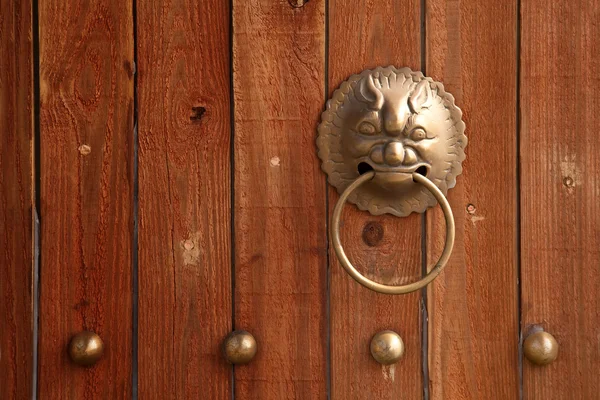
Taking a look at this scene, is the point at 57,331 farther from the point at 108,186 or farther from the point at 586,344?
the point at 586,344

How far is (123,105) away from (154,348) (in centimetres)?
27

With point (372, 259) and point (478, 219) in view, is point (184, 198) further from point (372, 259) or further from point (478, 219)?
point (478, 219)

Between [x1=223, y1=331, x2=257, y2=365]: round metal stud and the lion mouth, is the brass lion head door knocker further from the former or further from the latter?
[x1=223, y1=331, x2=257, y2=365]: round metal stud

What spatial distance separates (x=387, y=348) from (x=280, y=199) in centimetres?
19

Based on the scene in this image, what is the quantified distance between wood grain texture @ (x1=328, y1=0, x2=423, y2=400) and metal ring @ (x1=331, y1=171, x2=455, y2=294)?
0.07m

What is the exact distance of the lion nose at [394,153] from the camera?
31.6 inches

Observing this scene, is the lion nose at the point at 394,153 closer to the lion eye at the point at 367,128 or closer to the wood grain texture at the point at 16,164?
the lion eye at the point at 367,128

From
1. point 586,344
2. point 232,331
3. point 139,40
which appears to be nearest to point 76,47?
point 139,40

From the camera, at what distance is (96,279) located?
34.8 inches

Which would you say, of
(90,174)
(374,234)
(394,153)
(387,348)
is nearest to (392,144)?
(394,153)

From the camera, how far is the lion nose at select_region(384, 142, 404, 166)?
0.80m

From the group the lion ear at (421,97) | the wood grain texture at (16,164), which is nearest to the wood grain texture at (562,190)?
the lion ear at (421,97)

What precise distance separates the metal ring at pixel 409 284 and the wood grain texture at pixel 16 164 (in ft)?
1.11

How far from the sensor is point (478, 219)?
2.84 ft
